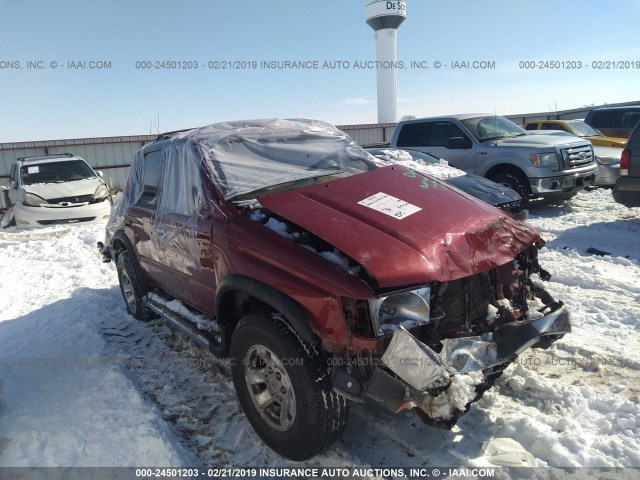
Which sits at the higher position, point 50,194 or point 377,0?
point 377,0

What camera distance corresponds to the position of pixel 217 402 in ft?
11.6

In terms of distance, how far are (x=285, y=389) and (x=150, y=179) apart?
2.80 metres

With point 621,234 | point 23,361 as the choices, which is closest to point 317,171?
point 23,361

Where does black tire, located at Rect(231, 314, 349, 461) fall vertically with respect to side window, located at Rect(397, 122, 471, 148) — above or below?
below

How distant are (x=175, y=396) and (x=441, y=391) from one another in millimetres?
2200

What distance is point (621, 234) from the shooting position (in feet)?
24.2

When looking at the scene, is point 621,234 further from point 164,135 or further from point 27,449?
point 27,449

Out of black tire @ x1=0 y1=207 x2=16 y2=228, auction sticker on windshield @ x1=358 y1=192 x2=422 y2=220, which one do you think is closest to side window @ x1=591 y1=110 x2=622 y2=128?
auction sticker on windshield @ x1=358 y1=192 x2=422 y2=220

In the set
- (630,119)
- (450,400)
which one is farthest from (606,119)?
(450,400)

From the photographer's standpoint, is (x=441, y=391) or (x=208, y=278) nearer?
(x=441, y=391)

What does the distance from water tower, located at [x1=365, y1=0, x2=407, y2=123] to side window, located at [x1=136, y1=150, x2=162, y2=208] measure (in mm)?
35299

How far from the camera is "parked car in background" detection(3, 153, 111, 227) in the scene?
1088cm

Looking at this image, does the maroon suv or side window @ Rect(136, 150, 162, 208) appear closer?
the maroon suv

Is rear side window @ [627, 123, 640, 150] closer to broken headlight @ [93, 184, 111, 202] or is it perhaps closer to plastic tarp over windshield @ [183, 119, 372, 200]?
plastic tarp over windshield @ [183, 119, 372, 200]
